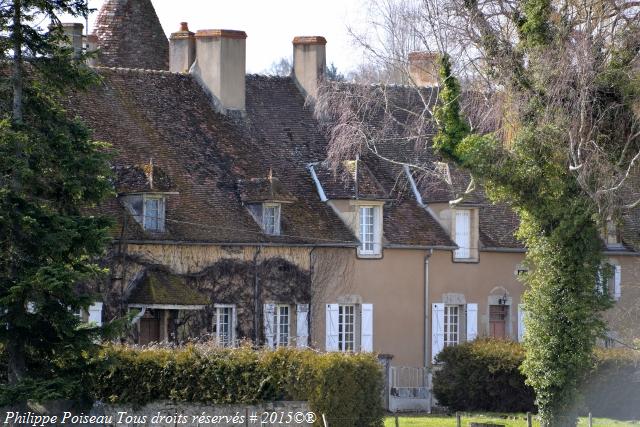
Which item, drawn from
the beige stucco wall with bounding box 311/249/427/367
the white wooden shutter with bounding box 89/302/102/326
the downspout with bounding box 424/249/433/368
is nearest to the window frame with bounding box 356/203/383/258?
the beige stucco wall with bounding box 311/249/427/367

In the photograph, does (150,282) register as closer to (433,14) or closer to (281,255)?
(281,255)

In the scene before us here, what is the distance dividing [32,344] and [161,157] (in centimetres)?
1271

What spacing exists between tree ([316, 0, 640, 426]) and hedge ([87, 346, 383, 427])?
566cm

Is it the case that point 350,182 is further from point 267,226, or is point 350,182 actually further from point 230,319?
point 230,319

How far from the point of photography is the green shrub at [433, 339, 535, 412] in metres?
33.4

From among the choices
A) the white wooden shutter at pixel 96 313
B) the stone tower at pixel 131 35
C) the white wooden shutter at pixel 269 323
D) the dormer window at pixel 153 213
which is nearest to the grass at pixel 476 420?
the white wooden shutter at pixel 269 323

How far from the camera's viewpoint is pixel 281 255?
3591 cm

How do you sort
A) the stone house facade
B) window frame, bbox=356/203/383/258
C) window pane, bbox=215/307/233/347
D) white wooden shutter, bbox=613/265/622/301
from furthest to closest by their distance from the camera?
white wooden shutter, bbox=613/265/622/301, window frame, bbox=356/203/383/258, window pane, bbox=215/307/233/347, the stone house facade

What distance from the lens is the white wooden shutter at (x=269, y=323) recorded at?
35566mm

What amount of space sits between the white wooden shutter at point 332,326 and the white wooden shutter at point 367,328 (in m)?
0.77

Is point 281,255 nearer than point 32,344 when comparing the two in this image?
No

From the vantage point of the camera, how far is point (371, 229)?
37688 mm

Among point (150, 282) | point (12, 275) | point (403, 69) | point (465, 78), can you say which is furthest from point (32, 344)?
point (403, 69)

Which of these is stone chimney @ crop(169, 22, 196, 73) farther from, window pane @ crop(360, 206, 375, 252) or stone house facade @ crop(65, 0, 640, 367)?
window pane @ crop(360, 206, 375, 252)
